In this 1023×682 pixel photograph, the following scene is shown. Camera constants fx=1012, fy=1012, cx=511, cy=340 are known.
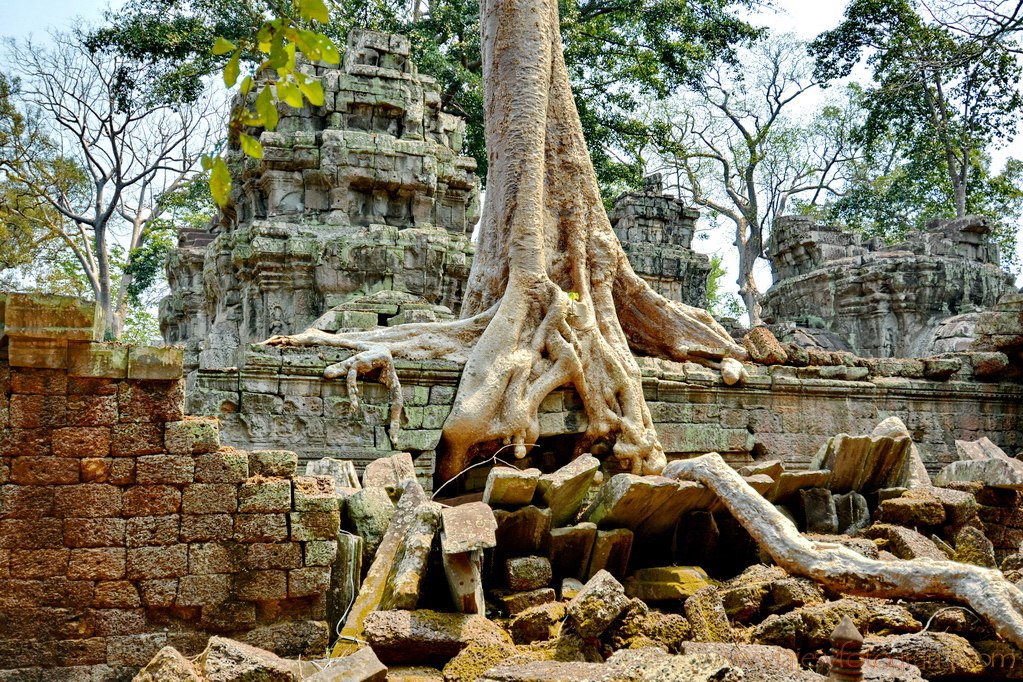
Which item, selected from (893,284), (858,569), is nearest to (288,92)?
(858,569)

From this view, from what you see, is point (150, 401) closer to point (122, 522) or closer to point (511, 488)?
point (122, 522)

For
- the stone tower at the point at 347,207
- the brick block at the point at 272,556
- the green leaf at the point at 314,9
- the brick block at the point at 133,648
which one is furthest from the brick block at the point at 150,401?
the stone tower at the point at 347,207

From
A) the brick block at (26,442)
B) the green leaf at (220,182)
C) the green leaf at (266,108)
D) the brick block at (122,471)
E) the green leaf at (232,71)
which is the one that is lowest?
the brick block at (122,471)

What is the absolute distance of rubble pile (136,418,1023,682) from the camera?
3828 millimetres

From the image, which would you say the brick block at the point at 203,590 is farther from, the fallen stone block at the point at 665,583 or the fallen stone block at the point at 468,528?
the fallen stone block at the point at 665,583

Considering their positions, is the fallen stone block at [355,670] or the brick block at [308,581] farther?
the brick block at [308,581]

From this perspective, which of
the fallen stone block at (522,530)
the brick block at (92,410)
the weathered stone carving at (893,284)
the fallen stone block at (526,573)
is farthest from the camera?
the weathered stone carving at (893,284)

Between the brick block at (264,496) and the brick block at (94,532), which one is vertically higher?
the brick block at (264,496)

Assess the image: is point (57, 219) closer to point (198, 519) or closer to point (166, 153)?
point (166, 153)

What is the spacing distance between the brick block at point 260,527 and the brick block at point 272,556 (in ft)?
0.10

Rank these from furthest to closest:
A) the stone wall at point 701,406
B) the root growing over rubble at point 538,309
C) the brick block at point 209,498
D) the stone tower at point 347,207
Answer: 1. the stone tower at point 347,207
2. the root growing over rubble at point 538,309
3. the stone wall at point 701,406
4. the brick block at point 209,498

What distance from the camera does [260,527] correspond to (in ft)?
14.7

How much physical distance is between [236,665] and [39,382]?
1.53 meters

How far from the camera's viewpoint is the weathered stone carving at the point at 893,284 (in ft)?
51.0
